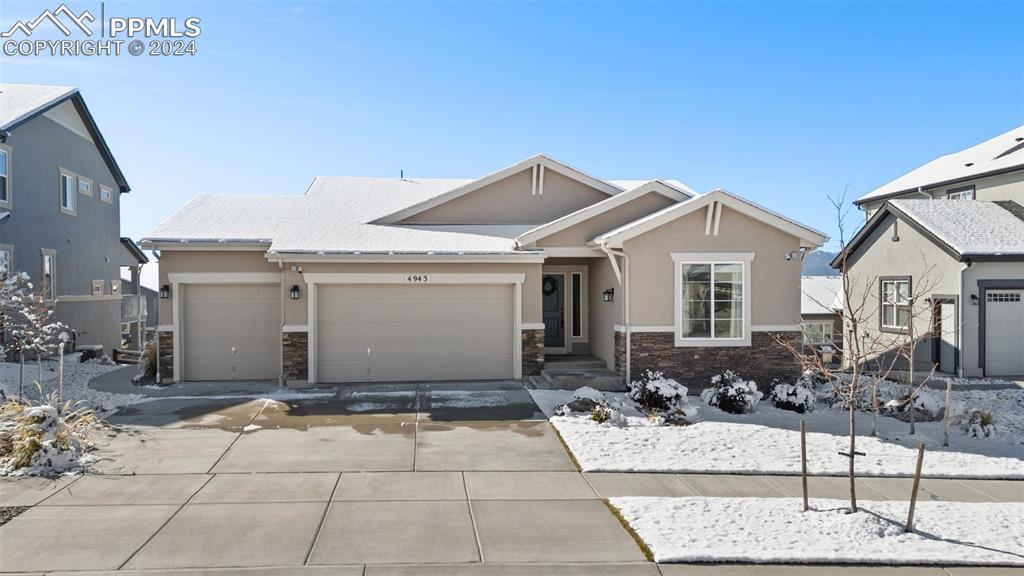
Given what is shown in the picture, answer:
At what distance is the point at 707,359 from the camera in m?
13.4

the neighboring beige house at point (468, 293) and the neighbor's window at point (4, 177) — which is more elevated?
the neighbor's window at point (4, 177)

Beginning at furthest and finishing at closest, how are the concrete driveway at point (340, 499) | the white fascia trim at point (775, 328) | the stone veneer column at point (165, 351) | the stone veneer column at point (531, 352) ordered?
the stone veneer column at point (531, 352) → the stone veneer column at point (165, 351) → the white fascia trim at point (775, 328) → the concrete driveway at point (340, 499)

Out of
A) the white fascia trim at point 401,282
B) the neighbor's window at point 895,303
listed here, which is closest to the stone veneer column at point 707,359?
the white fascia trim at point 401,282

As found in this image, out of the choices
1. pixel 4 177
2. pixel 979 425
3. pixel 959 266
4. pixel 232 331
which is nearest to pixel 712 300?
pixel 979 425

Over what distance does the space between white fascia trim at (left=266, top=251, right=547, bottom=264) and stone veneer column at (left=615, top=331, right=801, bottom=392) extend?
2.53 metres

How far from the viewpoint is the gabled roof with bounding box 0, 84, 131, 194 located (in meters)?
17.0

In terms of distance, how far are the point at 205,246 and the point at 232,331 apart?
75.2 inches

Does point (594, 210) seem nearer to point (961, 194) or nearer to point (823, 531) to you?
point (823, 531)

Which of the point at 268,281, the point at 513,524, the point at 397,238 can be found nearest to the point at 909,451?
the point at 513,524

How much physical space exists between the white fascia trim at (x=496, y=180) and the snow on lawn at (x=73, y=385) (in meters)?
6.62

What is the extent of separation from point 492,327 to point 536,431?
14.8 ft

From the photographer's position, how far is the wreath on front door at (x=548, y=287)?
631 inches

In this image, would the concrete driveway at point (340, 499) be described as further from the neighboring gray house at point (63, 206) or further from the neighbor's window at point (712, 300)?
the neighboring gray house at point (63, 206)

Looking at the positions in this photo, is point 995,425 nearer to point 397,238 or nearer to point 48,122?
point 397,238
